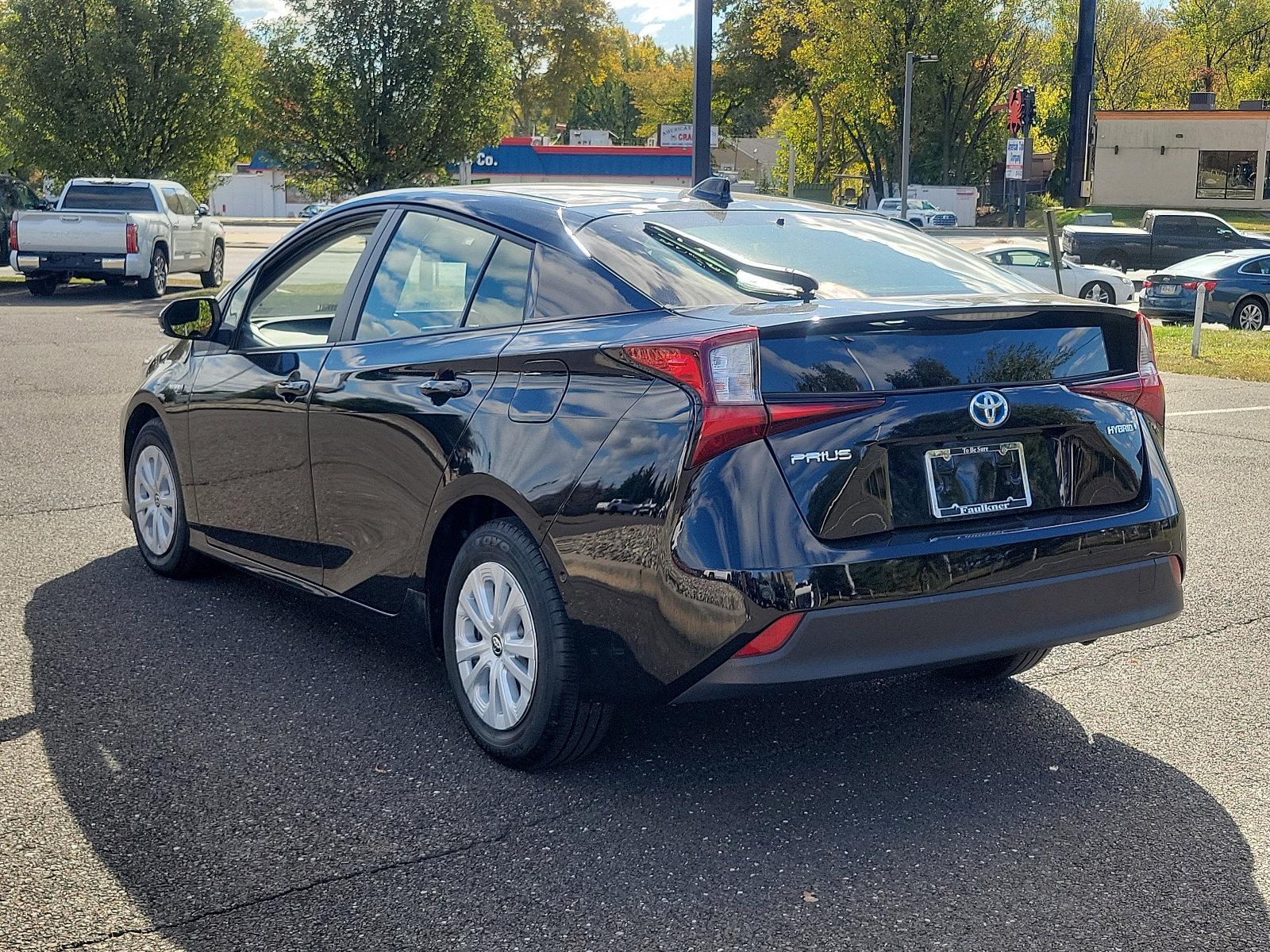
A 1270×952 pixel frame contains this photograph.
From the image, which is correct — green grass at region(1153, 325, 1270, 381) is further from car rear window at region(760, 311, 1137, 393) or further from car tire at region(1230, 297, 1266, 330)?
car rear window at region(760, 311, 1137, 393)

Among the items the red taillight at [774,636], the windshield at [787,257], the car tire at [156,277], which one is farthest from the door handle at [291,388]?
the car tire at [156,277]

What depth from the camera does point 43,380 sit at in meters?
13.5

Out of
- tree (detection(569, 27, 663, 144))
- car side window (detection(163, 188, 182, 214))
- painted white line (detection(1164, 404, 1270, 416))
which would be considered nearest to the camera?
painted white line (detection(1164, 404, 1270, 416))

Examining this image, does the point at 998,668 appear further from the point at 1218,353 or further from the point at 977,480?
the point at 1218,353

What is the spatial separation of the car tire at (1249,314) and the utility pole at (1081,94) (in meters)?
3.03

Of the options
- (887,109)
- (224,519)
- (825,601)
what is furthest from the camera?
(887,109)

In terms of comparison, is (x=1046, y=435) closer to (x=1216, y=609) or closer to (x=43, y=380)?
(x=1216, y=609)

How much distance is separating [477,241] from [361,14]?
28.4 metres

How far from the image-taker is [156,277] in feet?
80.5

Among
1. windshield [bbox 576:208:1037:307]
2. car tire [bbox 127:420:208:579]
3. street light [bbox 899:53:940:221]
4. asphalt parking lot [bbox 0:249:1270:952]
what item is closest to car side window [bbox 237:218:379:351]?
car tire [bbox 127:420:208:579]

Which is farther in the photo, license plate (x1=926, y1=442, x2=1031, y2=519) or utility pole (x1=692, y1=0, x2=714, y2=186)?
utility pole (x1=692, y1=0, x2=714, y2=186)

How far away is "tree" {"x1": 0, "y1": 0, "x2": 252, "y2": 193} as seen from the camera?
102ft

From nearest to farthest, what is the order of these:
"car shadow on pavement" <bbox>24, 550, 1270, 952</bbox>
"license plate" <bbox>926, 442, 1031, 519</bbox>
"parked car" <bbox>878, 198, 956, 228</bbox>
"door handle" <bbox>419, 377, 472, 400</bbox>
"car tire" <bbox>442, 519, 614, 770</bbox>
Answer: "car shadow on pavement" <bbox>24, 550, 1270, 952</bbox>, "license plate" <bbox>926, 442, 1031, 519</bbox>, "car tire" <bbox>442, 519, 614, 770</bbox>, "door handle" <bbox>419, 377, 472, 400</bbox>, "parked car" <bbox>878, 198, 956, 228</bbox>

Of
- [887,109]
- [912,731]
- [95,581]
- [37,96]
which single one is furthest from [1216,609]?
[887,109]
